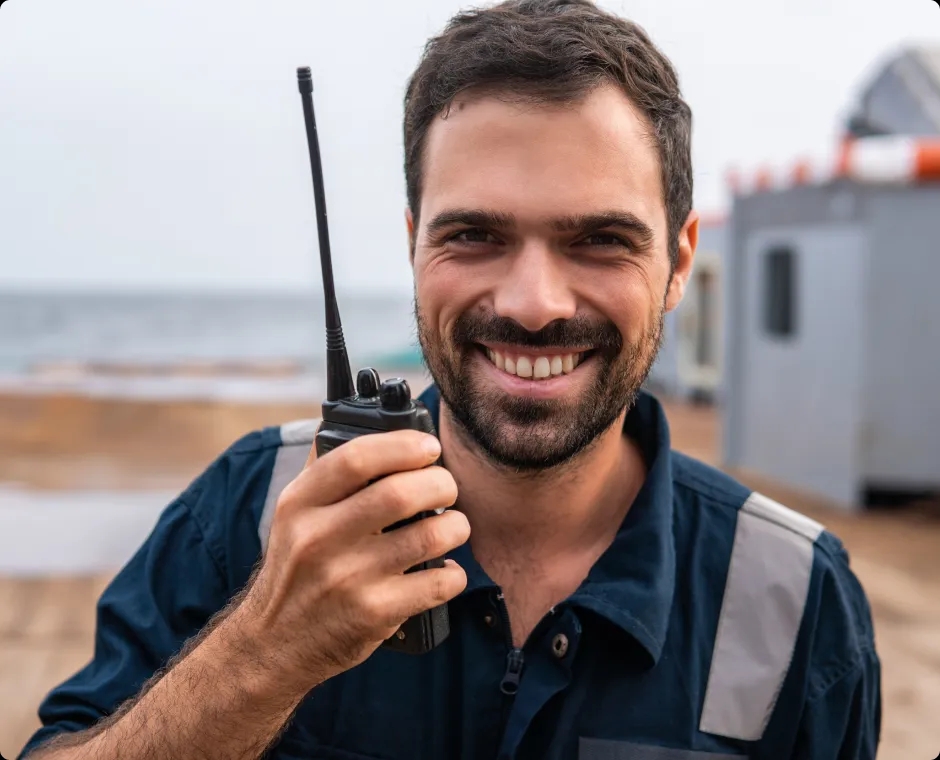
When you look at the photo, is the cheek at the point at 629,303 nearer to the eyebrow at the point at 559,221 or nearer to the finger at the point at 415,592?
the eyebrow at the point at 559,221

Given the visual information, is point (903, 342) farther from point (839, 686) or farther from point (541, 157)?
point (541, 157)

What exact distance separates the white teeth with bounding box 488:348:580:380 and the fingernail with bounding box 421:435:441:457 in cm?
43

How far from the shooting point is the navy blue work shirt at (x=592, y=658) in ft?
5.87

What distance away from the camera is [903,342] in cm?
750

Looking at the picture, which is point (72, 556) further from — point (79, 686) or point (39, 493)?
point (79, 686)

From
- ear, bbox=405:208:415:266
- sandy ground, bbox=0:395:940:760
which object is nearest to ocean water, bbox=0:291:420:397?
sandy ground, bbox=0:395:940:760

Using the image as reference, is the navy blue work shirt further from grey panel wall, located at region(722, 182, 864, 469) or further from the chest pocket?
grey panel wall, located at region(722, 182, 864, 469)

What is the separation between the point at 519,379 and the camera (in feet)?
5.74

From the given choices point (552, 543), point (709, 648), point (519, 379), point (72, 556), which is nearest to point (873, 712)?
point (709, 648)

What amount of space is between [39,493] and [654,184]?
22.3ft

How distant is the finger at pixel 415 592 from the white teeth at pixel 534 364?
1.54 ft

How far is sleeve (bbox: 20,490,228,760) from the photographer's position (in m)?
1.79

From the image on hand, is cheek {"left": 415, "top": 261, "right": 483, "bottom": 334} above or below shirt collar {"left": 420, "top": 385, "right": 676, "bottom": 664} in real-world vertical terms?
above

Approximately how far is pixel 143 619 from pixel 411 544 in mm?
770
